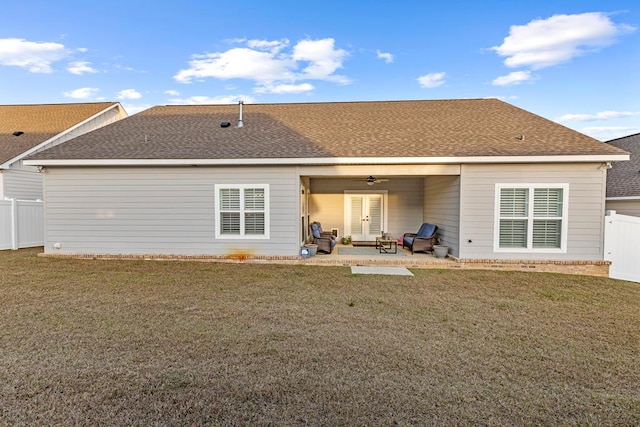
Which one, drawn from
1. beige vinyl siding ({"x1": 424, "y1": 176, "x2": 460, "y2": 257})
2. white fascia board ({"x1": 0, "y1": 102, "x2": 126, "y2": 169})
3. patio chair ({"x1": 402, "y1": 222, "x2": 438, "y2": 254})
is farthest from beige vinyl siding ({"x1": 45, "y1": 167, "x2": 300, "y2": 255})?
white fascia board ({"x1": 0, "y1": 102, "x2": 126, "y2": 169})

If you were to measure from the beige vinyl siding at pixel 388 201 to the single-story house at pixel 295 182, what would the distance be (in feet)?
5.00

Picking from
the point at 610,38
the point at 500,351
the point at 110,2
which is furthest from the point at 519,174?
the point at 110,2

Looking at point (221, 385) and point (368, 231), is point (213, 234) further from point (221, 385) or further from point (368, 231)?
point (221, 385)

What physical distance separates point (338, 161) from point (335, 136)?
1631mm

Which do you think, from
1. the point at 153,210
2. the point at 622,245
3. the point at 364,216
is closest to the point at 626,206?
the point at 622,245

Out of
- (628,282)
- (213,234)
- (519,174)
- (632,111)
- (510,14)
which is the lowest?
(628,282)

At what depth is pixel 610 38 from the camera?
1189 centimetres

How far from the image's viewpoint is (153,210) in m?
9.33

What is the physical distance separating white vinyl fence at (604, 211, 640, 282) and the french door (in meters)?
6.36

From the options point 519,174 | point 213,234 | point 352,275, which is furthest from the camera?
point 213,234

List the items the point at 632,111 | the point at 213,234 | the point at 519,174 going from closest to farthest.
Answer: the point at 519,174
the point at 213,234
the point at 632,111

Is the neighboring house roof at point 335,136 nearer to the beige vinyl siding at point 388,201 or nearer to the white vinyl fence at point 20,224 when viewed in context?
the beige vinyl siding at point 388,201

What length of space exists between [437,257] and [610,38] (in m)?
10.4

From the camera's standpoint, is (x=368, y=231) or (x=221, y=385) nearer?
(x=221, y=385)
